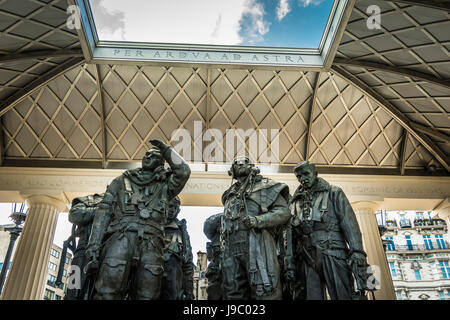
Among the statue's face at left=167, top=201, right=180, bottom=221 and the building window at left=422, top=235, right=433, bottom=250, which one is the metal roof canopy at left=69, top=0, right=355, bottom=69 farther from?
the building window at left=422, top=235, right=433, bottom=250

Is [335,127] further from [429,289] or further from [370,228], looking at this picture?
[429,289]

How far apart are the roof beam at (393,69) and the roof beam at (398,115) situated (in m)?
0.94

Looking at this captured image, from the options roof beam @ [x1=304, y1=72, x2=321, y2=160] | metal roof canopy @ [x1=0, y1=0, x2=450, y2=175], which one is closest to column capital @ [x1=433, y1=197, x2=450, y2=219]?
metal roof canopy @ [x1=0, y1=0, x2=450, y2=175]

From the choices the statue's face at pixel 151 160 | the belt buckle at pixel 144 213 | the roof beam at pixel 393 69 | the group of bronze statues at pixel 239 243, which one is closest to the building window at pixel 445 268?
the roof beam at pixel 393 69

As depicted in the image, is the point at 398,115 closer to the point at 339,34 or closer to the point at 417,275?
the point at 339,34

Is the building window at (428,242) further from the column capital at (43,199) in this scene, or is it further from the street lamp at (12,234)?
the street lamp at (12,234)

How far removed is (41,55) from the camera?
35.6 ft

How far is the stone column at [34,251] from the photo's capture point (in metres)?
11.8

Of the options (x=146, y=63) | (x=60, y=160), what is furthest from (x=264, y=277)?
(x=60, y=160)

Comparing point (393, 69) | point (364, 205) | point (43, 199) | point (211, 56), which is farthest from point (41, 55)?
point (364, 205)

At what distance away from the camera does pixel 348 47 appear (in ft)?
36.5

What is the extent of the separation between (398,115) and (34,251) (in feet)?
50.0

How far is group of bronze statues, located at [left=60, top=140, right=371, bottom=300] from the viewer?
4160 millimetres
